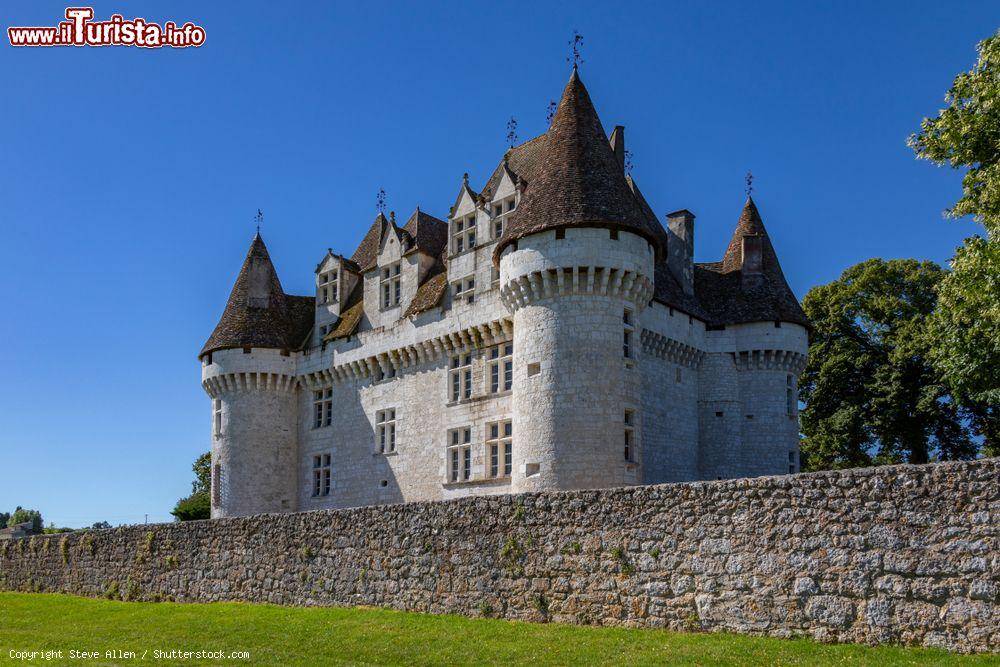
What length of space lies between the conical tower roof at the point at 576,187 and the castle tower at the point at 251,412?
45.3 ft

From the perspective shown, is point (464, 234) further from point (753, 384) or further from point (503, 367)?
point (753, 384)

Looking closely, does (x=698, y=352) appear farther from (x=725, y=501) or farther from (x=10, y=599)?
(x=10, y=599)

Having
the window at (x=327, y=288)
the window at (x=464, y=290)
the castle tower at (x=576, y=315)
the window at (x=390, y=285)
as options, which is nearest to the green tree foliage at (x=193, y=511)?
the window at (x=327, y=288)

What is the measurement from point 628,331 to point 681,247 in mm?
8334

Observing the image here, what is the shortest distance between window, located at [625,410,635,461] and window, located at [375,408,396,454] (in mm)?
10532

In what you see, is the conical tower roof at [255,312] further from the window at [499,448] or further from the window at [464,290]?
the window at [499,448]

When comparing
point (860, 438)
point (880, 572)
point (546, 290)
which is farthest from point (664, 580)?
point (860, 438)

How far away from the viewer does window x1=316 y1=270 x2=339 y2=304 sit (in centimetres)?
3947

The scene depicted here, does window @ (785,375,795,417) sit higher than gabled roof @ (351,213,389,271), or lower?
lower

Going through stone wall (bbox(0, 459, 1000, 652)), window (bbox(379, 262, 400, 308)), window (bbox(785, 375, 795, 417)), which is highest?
window (bbox(379, 262, 400, 308))

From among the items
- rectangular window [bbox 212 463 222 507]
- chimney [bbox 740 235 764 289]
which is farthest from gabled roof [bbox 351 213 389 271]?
chimney [bbox 740 235 764 289]

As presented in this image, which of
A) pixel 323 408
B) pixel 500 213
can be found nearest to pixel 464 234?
pixel 500 213

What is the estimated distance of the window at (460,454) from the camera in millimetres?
30672

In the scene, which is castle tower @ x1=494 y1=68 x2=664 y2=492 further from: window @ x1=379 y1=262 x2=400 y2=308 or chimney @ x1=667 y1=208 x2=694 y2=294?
window @ x1=379 y1=262 x2=400 y2=308
